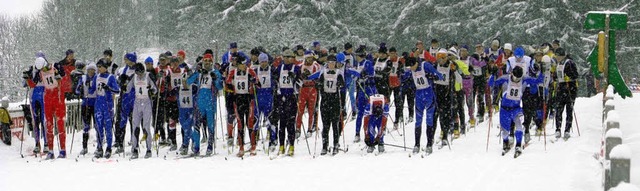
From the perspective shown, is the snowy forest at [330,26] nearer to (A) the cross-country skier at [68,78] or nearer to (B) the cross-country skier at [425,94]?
(A) the cross-country skier at [68,78]

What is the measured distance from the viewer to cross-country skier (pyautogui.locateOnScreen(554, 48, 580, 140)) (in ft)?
41.5

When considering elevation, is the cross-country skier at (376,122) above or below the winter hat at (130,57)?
below

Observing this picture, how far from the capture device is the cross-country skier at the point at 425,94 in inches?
463

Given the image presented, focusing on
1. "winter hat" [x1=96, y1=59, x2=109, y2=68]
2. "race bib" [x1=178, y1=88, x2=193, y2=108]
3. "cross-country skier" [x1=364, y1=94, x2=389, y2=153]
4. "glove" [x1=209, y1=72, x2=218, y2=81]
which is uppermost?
"winter hat" [x1=96, y1=59, x2=109, y2=68]

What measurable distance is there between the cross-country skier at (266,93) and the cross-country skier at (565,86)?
559 cm

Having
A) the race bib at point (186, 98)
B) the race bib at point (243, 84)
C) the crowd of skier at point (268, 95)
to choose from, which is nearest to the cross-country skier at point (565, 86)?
the crowd of skier at point (268, 95)

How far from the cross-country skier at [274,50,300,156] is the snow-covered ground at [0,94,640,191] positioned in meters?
0.42

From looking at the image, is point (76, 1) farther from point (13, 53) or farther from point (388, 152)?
point (388, 152)

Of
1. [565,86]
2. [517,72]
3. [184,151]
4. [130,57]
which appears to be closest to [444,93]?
[517,72]

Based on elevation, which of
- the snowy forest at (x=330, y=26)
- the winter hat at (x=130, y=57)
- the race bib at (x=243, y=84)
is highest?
the snowy forest at (x=330, y=26)

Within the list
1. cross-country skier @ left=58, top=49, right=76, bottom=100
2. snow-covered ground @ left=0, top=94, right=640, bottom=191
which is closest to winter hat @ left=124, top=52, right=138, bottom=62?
cross-country skier @ left=58, top=49, right=76, bottom=100

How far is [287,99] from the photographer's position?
481 inches

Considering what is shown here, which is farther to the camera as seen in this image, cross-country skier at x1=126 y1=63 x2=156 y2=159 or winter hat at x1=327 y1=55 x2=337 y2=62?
cross-country skier at x1=126 y1=63 x2=156 y2=159

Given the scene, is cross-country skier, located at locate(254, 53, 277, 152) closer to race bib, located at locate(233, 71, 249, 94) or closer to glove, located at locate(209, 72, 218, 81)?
race bib, located at locate(233, 71, 249, 94)
